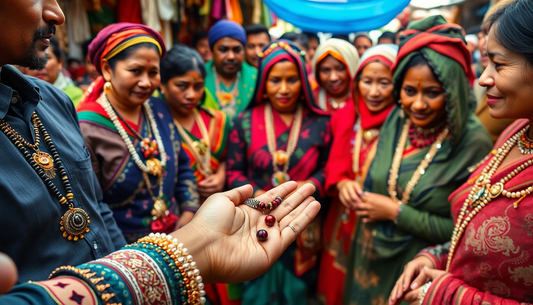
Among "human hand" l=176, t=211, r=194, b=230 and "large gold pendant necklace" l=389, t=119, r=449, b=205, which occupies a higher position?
"large gold pendant necklace" l=389, t=119, r=449, b=205

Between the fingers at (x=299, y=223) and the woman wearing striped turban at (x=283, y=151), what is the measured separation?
1372 mm

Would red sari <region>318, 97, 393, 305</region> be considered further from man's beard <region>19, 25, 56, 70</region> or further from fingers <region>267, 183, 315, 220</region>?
man's beard <region>19, 25, 56, 70</region>

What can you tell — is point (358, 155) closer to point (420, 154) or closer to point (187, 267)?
point (420, 154)

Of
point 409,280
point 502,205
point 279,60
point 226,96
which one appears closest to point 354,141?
point 279,60

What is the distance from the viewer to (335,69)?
3.76m

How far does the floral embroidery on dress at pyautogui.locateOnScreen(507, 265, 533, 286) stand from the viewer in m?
1.40

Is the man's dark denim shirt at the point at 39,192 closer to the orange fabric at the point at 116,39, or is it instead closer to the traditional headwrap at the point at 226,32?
the orange fabric at the point at 116,39

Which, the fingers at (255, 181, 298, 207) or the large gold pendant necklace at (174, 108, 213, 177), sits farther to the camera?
the large gold pendant necklace at (174, 108, 213, 177)

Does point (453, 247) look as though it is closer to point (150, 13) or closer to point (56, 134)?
point (56, 134)

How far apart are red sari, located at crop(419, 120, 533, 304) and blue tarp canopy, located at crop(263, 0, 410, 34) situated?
7.81 ft

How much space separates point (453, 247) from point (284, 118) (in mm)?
1820

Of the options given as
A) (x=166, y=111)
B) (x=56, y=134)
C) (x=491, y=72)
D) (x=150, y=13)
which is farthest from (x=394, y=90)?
(x=150, y=13)

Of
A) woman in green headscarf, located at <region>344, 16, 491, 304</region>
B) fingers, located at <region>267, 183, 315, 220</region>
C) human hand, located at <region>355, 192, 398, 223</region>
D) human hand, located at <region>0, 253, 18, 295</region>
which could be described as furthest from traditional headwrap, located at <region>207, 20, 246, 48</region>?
human hand, located at <region>0, 253, 18, 295</region>

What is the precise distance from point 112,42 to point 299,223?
1783 millimetres
